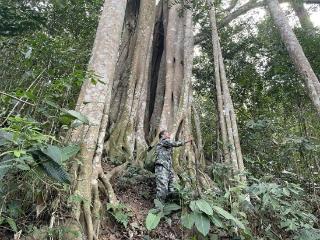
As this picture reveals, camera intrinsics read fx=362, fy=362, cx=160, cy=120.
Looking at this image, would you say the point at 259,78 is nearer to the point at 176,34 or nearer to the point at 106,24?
the point at 176,34

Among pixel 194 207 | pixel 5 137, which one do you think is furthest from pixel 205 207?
pixel 5 137

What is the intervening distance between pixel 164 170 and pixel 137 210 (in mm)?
618

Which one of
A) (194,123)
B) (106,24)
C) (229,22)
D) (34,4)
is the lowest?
(194,123)

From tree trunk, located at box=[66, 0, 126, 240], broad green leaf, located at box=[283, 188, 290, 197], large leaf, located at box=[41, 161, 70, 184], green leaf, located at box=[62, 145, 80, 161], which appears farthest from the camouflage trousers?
large leaf, located at box=[41, 161, 70, 184]

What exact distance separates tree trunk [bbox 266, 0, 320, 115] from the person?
8.42 feet

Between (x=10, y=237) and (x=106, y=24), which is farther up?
(x=106, y=24)

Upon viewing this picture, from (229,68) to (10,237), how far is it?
729 cm

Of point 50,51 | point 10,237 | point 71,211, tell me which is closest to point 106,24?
point 50,51

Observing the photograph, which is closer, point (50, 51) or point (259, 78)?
point (50, 51)

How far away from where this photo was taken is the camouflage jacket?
4.76 metres

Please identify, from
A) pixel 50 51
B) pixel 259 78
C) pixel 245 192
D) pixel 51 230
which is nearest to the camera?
pixel 51 230

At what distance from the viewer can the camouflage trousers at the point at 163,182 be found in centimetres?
446

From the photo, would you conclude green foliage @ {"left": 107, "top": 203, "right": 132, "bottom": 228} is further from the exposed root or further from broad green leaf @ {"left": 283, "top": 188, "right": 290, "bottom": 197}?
broad green leaf @ {"left": 283, "top": 188, "right": 290, "bottom": 197}

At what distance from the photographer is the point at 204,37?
900 cm
